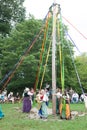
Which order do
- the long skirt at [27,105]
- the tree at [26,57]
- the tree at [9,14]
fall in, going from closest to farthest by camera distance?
the long skirt at [27,105] → the tree at [26,57] → the tree at [9,14]

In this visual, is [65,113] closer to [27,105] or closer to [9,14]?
[27,105]

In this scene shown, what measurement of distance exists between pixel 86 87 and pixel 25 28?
9.15 meters

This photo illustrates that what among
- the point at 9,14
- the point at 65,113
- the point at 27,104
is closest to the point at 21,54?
the point at 9,14

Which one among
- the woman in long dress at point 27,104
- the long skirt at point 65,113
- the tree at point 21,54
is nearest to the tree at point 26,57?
the tree at point 21,54

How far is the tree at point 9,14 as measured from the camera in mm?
31312

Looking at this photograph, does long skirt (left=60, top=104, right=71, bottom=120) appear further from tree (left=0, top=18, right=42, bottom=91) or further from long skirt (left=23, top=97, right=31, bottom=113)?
tree (left=0, top=18, right=42, bottom=91)

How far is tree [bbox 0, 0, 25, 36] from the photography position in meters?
31.3

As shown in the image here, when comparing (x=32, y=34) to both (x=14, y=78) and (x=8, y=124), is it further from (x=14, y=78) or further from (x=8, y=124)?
(x=8, y=124)

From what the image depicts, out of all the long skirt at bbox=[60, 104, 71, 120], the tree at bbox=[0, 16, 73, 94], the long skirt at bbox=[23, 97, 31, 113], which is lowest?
the long skirt at bbox=[60, 104, 71, 120]

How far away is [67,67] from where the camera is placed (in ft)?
93.4

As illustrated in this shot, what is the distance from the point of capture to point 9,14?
3172 centimetres

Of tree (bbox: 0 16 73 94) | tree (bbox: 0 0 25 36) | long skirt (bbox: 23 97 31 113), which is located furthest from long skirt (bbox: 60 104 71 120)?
tree (bbox: 0 0 25 36)

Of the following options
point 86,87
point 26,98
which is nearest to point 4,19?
point 86,87

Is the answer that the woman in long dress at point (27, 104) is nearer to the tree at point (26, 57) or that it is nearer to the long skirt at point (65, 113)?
the long skirt at point (65, 113)
